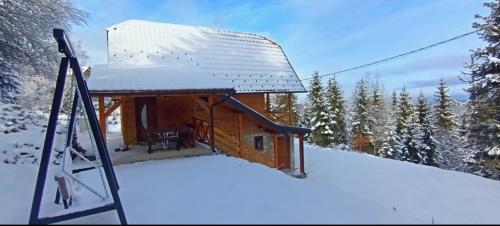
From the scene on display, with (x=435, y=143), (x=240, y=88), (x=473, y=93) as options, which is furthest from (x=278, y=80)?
(x=435, y=143)

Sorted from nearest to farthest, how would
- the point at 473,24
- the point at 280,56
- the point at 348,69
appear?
the point at 473,24, the point at 280,56, the point at 348,69

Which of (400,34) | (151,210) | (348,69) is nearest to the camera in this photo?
(151,210)

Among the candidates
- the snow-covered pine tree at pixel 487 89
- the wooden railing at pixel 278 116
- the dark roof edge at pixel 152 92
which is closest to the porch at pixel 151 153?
the dark roof edge at pixel 152 92

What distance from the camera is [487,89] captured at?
1155cm

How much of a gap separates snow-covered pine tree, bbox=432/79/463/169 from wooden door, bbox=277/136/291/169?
17015 millimetres

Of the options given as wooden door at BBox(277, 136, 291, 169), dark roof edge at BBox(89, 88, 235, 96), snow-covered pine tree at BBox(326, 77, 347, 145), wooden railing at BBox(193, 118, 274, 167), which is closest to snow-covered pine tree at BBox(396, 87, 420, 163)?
snow-covered pine tree at BBox(326, 77, 347, 145)

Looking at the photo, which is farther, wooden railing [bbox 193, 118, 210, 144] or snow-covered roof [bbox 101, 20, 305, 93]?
snow-covered roof [bbox 101, 20, 305, 93]

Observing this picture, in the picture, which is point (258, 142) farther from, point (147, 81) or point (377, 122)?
point (377, 122)

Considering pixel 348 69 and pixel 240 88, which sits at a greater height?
pixel 348 69

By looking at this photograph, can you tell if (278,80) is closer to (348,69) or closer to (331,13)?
(331,13)

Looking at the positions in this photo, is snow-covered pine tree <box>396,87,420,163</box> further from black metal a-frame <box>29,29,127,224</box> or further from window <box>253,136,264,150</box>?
black metal a-frame <box>29,29,127,224</box>

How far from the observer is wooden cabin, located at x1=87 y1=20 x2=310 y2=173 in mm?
8188

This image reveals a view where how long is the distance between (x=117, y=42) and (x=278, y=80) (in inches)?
253

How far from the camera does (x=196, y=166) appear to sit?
6.73m
